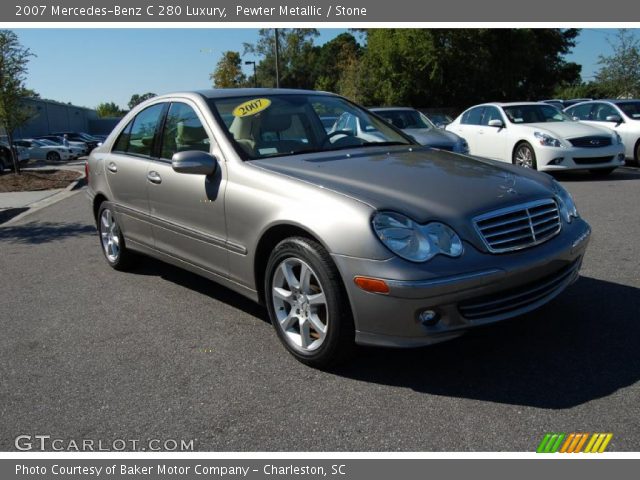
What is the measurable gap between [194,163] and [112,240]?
2349mm

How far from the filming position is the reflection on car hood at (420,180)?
10.8 feet

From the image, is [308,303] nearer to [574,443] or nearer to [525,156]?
[574,443]

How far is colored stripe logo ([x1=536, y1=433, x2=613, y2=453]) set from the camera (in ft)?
8.81

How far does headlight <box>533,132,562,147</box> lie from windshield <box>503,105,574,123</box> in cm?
102

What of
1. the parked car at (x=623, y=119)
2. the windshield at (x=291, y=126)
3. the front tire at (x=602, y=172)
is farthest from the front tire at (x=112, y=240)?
the parked car at (x=623, y=119)

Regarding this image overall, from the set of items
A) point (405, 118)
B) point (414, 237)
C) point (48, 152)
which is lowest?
point (48, 152)

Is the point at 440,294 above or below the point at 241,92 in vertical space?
below

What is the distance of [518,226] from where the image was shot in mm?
3404

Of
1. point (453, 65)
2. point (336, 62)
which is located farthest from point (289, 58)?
point (453, 65)

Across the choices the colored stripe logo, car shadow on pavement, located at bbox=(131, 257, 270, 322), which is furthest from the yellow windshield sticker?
the colored stripe logo

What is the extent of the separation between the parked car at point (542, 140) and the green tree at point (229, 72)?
58.2 metres

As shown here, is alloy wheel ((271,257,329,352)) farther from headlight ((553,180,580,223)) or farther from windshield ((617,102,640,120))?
windshield ((617,102,640,120))

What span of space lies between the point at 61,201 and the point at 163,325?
918 centimetres
